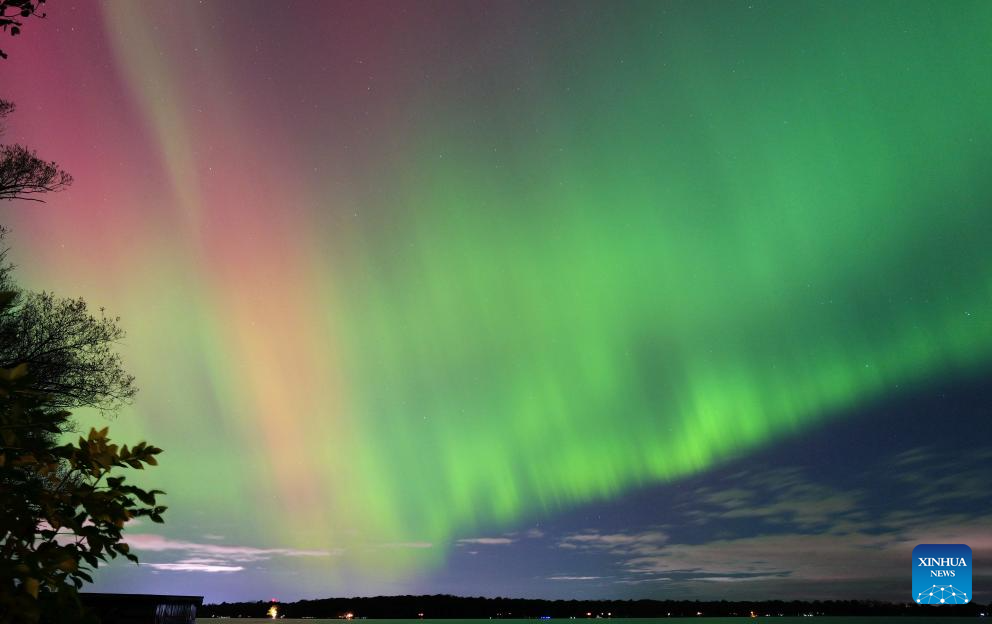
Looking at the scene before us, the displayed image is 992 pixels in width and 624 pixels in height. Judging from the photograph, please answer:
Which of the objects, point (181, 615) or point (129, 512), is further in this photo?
point (181, 615)

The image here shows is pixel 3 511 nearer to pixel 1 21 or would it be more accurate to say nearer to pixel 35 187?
pixel 1 21

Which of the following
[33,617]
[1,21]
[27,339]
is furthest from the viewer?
[27,339]

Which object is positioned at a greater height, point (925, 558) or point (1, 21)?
point (1, 21)

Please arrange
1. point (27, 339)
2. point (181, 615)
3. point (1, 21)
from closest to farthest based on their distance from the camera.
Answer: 1. point (1, 21)
2. point (27, 339)
3. point (181, 615)

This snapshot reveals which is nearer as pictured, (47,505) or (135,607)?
(47,505)

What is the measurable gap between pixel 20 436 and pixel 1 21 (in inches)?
225

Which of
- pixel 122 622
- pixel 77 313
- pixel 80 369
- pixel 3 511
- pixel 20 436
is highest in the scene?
pixel 77 313

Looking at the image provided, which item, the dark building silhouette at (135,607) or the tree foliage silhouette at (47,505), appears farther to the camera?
the dark building silhouette at (135,607)

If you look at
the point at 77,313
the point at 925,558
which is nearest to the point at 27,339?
the point at 77,313

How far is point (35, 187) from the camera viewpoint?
56.3ft

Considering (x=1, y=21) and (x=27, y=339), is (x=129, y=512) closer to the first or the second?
(x=1, y=21)

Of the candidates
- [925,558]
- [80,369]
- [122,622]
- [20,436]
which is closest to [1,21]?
[20,436]

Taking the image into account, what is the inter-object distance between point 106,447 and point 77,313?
1721 cm

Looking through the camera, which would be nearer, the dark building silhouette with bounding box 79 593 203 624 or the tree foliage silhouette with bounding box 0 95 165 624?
the tree foliage silhouette with bounding box 0 95 165 624
